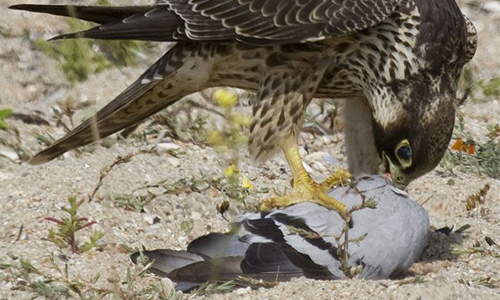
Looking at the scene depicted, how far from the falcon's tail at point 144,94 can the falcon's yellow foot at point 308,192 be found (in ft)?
2.12

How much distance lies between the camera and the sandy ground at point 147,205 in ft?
13.7

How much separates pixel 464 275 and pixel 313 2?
4.47ft

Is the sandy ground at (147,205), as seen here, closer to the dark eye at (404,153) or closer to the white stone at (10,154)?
the white stone at (10,154)

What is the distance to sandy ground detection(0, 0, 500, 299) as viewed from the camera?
416cm

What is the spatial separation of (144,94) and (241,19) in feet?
1.86

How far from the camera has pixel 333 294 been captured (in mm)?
4055

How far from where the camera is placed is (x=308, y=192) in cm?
509

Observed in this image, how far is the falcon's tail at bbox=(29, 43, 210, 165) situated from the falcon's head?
87 cm

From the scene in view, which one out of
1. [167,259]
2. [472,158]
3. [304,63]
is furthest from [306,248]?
[472,158]

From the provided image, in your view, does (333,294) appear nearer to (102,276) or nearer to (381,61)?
(102,276)

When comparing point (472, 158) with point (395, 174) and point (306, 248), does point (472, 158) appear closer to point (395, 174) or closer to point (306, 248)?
point (395, 174)

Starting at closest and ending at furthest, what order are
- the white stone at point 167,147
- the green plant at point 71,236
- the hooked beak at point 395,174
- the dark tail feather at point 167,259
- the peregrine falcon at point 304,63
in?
the dark tail feather at point 167,259, the green plant at point 71,236, the peregrine falcon at point 304,63, the hooked beak at point 395,174, the white stone at point 167,147

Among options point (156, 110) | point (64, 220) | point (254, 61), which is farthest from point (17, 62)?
point (64, 220)

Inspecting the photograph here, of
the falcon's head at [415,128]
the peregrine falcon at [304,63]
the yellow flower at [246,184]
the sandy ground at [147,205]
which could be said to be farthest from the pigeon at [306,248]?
the yellow flower at [246,184]
